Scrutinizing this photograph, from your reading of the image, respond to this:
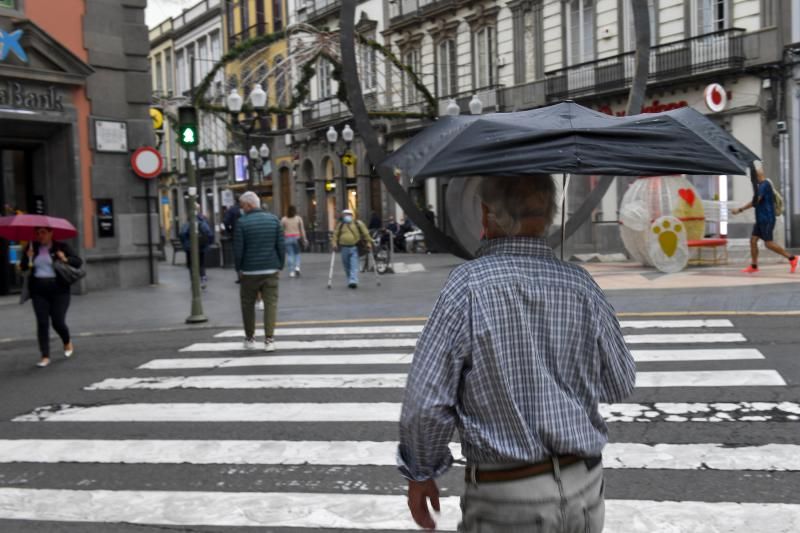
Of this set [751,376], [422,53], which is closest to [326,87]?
[422,53]

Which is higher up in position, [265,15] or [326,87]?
[265,15]

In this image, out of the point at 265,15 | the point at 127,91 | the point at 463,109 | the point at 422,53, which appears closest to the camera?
the point at 127,91

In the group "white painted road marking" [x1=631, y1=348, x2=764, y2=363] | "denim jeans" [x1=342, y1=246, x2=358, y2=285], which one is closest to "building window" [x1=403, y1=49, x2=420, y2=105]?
"denim jeans" [x1=342, y1=246, x2=358, y2=285]

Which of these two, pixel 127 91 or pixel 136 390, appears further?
pixel 127 91

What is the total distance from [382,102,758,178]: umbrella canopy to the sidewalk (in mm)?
9574

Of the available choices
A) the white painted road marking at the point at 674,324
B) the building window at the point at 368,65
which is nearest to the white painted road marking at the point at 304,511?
the white painted road marking at the point at 674,324

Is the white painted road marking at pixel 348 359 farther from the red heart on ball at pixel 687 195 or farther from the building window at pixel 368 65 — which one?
the building window at pixel 368 65

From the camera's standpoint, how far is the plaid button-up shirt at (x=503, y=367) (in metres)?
2.32

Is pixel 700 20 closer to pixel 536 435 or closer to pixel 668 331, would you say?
pixel 668 331

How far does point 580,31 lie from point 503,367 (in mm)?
27499

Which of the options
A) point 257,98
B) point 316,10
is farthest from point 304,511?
point 316,10

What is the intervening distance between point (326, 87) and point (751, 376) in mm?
36094

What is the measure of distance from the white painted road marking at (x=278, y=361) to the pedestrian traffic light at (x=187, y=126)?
477 centimetres

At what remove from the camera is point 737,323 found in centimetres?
1049
